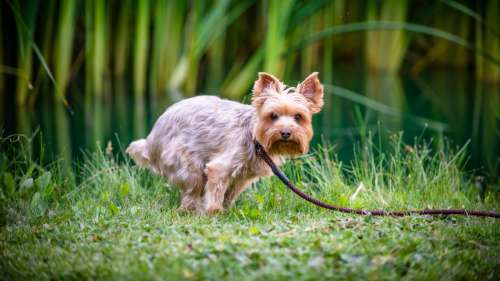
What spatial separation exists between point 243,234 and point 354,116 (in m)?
9.07

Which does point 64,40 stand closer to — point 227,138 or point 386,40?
point 227,138

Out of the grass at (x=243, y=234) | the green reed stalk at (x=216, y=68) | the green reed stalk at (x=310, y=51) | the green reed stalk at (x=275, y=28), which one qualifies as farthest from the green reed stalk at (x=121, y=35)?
the grass at (x=243, y=234)

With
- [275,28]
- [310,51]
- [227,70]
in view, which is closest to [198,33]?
[275,28]

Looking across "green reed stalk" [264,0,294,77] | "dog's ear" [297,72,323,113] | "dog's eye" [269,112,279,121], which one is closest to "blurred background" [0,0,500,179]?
"green reed stalk" [264,0,294,77]

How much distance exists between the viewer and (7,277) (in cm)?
468

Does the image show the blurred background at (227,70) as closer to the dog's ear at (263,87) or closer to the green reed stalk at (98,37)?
the green reed stalk at (98,37)

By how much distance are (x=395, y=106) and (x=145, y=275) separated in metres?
11.3

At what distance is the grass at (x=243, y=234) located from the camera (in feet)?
14.9

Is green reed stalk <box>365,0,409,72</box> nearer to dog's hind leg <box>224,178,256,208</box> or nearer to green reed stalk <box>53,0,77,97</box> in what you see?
green reed stalk <box>53,0,77,97</box>

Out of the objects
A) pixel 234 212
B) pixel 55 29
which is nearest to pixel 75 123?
pixel 55 29

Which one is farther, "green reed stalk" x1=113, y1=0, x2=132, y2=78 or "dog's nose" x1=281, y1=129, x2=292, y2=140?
"green reed stalk" x1=113, y1=0, x2=132, y2=78

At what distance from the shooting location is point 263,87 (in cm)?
608

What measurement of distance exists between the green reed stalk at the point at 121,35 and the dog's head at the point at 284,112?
889 centimetres

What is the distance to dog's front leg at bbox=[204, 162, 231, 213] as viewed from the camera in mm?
6184
